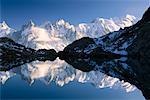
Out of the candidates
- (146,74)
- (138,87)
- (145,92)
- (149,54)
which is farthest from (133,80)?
(149,54)

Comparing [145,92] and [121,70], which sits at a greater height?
[121,70]

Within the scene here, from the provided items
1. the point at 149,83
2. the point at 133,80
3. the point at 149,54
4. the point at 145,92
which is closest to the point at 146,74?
the point at 133,80

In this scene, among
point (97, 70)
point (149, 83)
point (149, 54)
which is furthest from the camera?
point (149, 54)

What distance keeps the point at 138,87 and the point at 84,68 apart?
81922mm

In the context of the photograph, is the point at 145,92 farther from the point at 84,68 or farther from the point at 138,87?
the point at 84,68

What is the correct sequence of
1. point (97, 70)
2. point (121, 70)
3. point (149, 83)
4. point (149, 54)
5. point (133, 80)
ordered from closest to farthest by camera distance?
1. point (149, 83)
2. point (133, 80)
3. point (121, 70)
4. point (97, 70)
5. point (149, 54)

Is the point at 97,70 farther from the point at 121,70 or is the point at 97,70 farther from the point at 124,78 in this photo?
the point at 124,78

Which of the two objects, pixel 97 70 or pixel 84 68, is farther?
pixel 84 68

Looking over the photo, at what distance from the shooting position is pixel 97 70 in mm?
151375

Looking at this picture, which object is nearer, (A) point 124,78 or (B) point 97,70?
(A) point 124,78

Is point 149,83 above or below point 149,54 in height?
below

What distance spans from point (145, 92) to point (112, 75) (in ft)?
129

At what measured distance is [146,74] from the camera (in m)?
110

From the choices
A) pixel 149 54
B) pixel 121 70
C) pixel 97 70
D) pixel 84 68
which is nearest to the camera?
pixel 121 70
